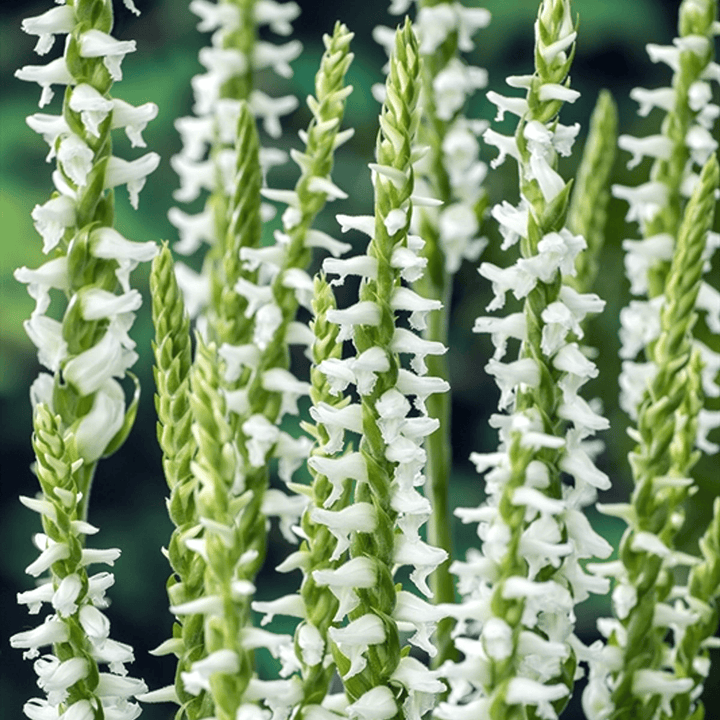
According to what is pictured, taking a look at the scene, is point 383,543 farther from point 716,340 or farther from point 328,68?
point 716,340

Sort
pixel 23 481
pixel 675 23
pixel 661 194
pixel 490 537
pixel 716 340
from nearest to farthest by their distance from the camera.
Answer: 1. pixel 490 537
2. pixel 661 194
3. pixel 716 340
4. pixel 23 481
5. pixel 675 23

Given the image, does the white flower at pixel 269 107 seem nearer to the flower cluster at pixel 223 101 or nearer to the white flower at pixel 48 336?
the flower cluster at pixel 223 101

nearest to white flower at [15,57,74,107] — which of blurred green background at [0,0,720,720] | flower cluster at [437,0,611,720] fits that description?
flower cluster at [437,0,611,720]

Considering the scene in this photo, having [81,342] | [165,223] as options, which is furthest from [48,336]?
[165,223]

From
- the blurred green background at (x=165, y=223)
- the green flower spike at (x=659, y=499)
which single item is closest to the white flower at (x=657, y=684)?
the green flower spike at (x=659, y=499)

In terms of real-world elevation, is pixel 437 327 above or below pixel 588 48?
below

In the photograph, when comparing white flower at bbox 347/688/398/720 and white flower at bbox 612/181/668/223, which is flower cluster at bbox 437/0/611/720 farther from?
white flower at bbox 612/181/668/223

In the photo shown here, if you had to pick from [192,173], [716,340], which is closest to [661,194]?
[192,173]
